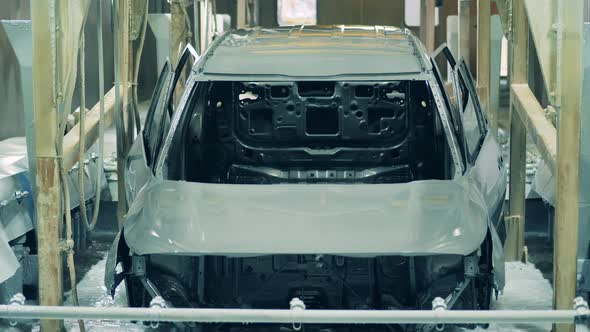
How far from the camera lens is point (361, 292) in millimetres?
5164

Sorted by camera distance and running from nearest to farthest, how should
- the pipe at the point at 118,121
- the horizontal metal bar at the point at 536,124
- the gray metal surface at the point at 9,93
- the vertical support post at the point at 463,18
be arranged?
1. the horizontal metal bar at the point at 536,124
2. the pipe at the point at 118,121
3. the gray metal surface at the point at 9,93
4. the vertical support post at the point at 463,18

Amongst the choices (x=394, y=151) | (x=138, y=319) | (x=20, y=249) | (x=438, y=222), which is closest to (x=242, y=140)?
(x=394, y=151)

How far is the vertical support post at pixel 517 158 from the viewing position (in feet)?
22.9

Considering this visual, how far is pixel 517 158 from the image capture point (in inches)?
283

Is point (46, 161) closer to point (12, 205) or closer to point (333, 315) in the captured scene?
point (12, 205)

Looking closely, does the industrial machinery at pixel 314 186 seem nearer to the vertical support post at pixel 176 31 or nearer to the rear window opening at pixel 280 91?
the rear window opening at pixel 280 91

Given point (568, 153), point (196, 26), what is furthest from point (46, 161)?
→ point (196, 26)

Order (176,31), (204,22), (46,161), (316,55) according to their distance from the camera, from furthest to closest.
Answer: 1. (204,22)
2. (176,31)
3. (316,55)
4. (46,161)

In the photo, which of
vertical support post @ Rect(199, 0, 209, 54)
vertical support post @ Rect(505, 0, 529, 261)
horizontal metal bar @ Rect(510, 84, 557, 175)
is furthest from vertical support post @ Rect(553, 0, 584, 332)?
vertical support post @ Rect(199, 0, 209, 54)

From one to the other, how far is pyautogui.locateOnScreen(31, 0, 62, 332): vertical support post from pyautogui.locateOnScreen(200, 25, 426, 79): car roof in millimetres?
823

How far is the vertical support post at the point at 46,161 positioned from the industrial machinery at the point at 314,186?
458 mm

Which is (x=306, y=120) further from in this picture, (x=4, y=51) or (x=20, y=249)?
(x=4, y=51)

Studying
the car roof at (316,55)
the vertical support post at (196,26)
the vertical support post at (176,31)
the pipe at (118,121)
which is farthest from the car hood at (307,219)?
the vertical support post at (196,26)

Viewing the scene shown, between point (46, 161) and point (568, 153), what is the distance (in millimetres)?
2672
